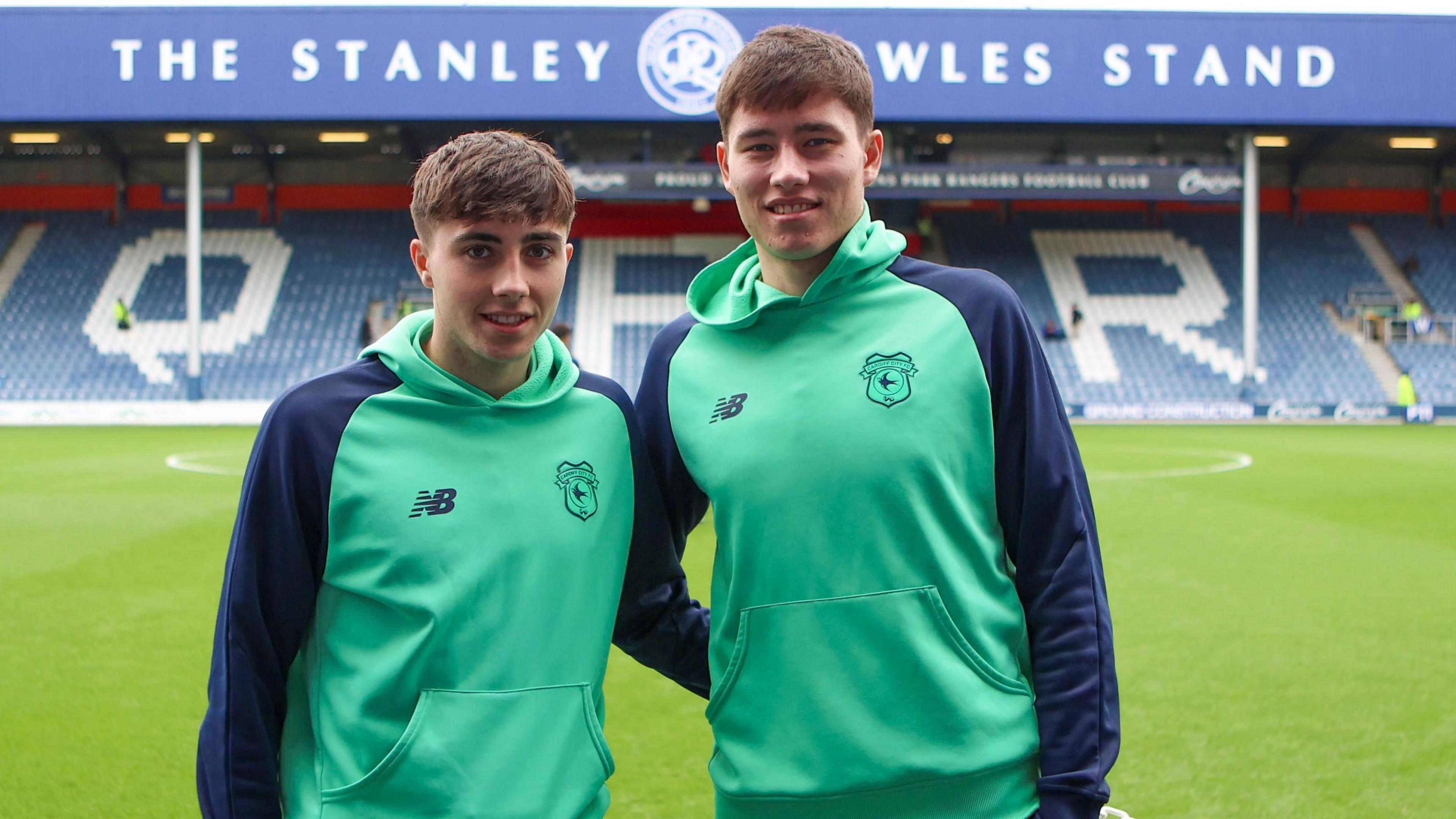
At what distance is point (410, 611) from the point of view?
1.88m

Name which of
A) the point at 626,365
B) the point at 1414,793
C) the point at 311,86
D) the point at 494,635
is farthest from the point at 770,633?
the point at 311,86

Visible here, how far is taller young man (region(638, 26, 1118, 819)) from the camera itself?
1.88 meters

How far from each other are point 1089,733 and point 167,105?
28.1 m

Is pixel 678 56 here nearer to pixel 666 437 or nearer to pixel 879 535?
pixel 666 437

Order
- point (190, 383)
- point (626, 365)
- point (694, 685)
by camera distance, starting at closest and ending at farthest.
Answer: point (694, 685)
point (190, 383)
point (626, 365)

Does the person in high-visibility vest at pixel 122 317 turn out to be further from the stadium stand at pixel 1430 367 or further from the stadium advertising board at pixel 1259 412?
the stadium stand at pixel 1430 367

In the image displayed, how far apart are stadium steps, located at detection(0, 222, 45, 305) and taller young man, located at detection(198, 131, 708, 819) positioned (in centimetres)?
3144

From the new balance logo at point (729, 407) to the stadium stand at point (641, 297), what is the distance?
23704mm

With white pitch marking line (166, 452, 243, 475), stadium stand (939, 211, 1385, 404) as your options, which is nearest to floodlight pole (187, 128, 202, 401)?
white pitch marking line (166, 452, 243, 475)

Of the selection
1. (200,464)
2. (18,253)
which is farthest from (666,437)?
(18,253)

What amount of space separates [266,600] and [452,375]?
19.4 inches

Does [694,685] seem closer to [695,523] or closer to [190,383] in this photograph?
[695,523]

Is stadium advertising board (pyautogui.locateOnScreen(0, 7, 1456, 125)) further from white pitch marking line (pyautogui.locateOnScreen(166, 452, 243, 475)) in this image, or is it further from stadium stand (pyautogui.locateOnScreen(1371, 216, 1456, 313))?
white pitch marking line (pyautogui.locateOnScreen(166, 452, 243, 475))

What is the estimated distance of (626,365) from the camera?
2639cm
